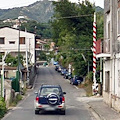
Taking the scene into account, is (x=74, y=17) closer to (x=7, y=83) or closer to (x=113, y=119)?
(x=7, y=83)

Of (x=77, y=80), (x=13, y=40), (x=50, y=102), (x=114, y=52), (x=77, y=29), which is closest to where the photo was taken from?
(x=50, y=102)

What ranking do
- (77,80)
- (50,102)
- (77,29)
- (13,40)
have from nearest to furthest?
(50,102) < (77,29) < (77,80) < (13,40)

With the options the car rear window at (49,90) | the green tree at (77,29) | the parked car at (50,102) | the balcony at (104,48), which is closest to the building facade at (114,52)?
the balcony at (104,48)

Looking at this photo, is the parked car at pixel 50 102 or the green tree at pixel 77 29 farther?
the green tree at pixel 77 29

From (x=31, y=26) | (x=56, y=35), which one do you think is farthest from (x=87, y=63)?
(x=31, y=26)

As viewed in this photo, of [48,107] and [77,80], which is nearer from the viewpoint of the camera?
[48,107]

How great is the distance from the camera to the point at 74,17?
200ft

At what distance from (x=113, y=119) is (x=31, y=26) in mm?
118545

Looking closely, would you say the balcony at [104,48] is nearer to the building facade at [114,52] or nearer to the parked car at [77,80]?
the building facade at [114,52]

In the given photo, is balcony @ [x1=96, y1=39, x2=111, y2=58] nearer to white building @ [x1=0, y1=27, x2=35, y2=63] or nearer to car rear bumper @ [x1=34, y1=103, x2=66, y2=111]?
car rear bumper @ [x1=34, y1=103, x2=66, y2=111]

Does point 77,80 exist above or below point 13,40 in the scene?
below

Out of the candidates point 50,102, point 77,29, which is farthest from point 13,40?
point 50,102

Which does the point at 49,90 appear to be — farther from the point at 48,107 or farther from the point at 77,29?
the point at 77,29

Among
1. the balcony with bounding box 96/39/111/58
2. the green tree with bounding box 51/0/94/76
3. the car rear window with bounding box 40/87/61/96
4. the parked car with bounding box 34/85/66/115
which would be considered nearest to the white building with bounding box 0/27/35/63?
the green tree with bounding box 51/0/94/76
